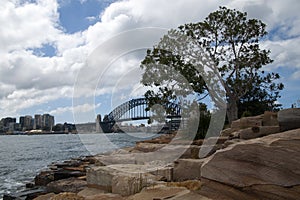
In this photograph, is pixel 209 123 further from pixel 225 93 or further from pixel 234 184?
pixel 234 184

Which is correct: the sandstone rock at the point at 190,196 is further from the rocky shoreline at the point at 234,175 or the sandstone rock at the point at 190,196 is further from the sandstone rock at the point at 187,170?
the sandstone rock at the point at 187,170

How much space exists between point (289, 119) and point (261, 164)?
2863 millimetres

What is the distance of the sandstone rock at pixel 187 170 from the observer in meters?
6.38

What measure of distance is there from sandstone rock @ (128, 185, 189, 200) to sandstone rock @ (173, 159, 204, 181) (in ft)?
3.94

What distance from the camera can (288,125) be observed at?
22.5 ft

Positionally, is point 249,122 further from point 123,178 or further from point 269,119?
point 123,178

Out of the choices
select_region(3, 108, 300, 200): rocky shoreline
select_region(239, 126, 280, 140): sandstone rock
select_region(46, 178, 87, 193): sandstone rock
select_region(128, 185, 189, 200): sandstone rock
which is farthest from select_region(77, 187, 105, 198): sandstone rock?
select_region(239, 126, 280, 140): sandstone rock

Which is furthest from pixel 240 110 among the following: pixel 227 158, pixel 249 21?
pixel 227 158

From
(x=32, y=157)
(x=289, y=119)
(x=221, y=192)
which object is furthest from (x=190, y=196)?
(x=32, y=157)

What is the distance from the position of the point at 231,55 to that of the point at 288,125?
17300mm

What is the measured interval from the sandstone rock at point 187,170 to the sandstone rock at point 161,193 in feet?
3.94

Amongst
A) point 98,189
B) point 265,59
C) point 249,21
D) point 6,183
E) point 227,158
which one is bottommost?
point 6,183

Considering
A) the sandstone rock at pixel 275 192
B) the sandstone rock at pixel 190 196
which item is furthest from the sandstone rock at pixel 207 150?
the sandstone rock at pixel 275 192

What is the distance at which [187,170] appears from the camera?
21.5 feet
